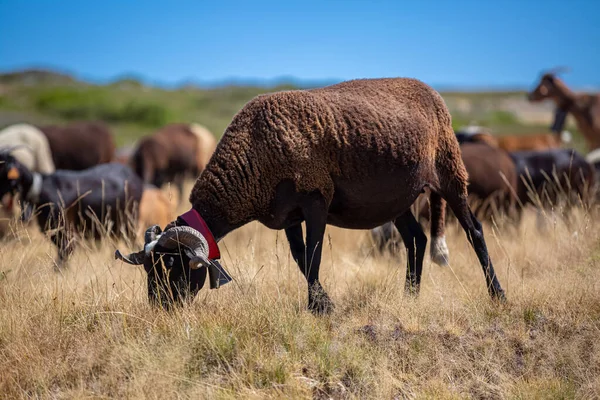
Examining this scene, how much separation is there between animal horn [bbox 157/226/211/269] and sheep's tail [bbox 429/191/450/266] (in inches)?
98.3

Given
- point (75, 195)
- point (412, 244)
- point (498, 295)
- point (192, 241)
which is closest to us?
point (192, 241)

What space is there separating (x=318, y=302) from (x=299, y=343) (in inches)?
27.0

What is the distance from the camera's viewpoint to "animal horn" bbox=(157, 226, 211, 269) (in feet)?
16.8

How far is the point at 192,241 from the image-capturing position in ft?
17.1

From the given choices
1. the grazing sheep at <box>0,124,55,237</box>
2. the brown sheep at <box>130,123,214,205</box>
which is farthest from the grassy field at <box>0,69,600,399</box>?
the brown sheep at <box>130,123,214,205</box>

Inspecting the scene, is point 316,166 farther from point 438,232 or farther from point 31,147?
point 31,147

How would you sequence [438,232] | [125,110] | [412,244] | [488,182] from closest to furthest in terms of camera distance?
[438,232]
[412,244]
[488,182]
[125,110]

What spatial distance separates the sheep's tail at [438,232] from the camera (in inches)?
251

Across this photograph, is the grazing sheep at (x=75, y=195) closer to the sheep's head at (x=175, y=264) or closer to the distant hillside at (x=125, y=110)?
the sheep's head at (x=175, y=264)

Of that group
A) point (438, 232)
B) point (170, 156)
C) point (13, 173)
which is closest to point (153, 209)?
point (13, 173)

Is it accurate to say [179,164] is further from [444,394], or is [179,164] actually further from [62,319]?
[444,394]

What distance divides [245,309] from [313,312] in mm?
650

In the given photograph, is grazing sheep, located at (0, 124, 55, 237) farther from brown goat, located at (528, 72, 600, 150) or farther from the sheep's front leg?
brown goat, located at (528, 72, 600, 150)

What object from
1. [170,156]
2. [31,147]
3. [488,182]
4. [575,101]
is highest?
[575,101]
